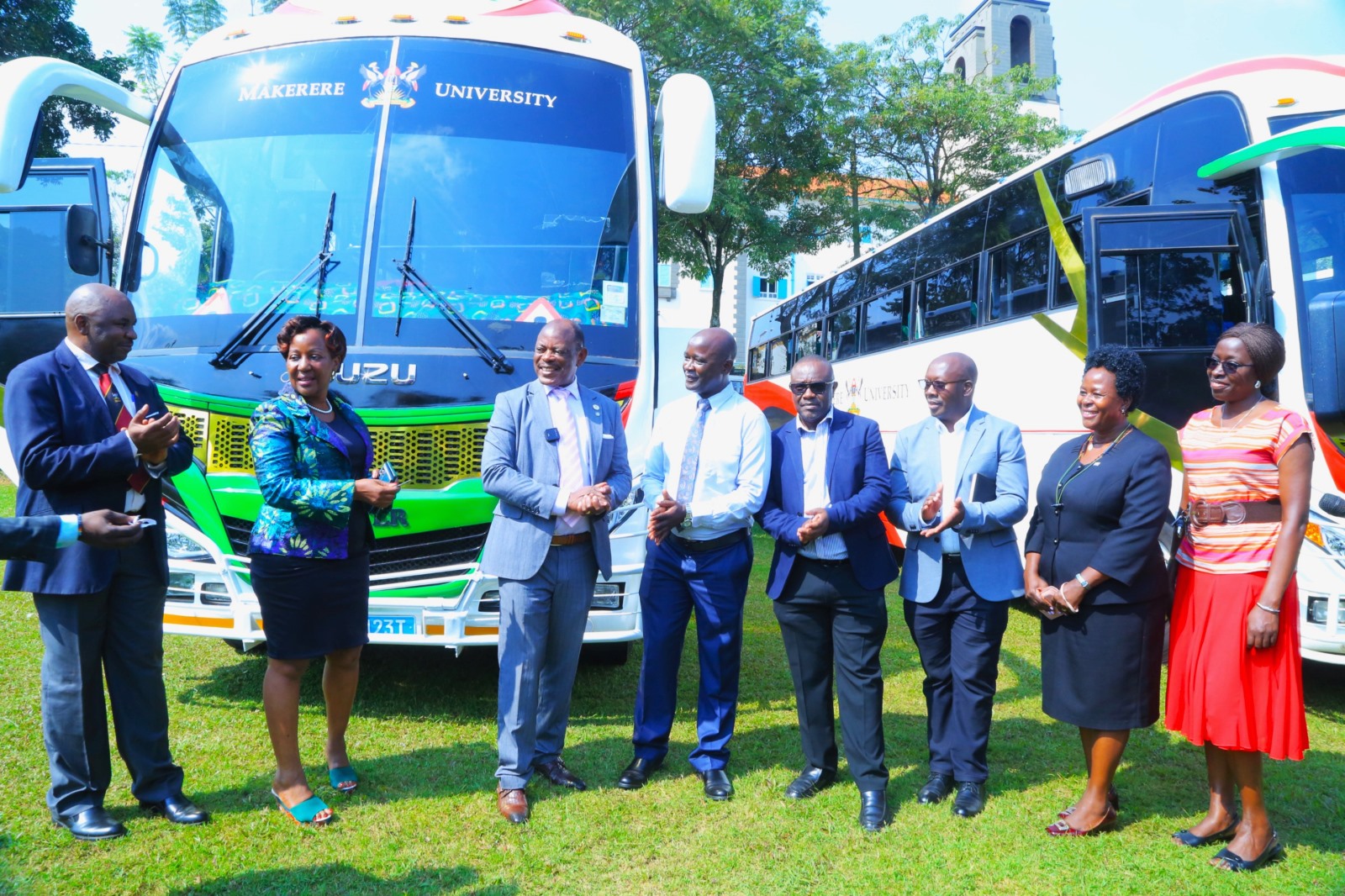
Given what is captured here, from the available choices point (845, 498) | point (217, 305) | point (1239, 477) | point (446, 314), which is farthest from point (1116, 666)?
point (217, 305)

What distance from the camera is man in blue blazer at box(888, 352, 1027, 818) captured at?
13.1 feet

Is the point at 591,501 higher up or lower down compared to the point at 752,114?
lower down

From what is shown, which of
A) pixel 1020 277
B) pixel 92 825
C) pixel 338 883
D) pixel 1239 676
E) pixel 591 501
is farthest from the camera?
pixel 1020 277

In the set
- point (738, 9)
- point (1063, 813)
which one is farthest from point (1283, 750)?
point (738, 9)

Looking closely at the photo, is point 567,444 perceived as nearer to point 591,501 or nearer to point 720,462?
point 591,501

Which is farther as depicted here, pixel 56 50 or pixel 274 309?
pixel 56 50

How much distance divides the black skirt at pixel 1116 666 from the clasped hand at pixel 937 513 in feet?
1.83

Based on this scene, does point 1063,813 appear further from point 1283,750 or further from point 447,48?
point 447,48

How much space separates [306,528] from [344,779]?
3.68 ft

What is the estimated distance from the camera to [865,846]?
368 cm

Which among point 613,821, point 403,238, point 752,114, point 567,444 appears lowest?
point 613,821

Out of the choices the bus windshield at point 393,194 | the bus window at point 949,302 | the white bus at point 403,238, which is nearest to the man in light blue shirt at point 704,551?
the white bus at point 403,238

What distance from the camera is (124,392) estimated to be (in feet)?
11.9

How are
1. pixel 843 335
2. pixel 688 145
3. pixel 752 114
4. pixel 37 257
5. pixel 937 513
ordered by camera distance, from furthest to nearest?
pixel 752 114
pixel 843 335
pixel 37 257
pixel 688 145
pixel 937 513
